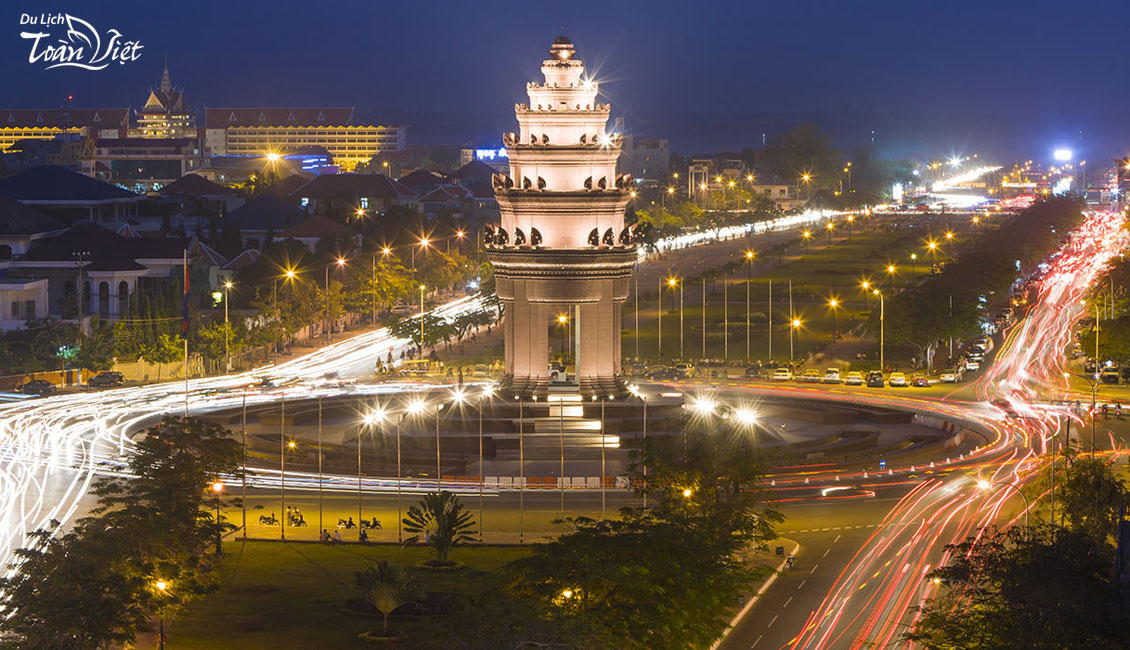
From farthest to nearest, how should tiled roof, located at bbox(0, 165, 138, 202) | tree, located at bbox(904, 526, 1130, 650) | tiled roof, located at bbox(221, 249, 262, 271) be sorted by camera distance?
tiled roof, located at bbox(0, 165, 138, 202), tiled roof, located at bbox(221, 249, 262, 271), tree, located at bbox(904, 526, 1130, 650)

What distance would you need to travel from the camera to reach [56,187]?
552 ft

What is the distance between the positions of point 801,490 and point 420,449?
16.0m

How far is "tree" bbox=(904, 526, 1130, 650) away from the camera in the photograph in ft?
134

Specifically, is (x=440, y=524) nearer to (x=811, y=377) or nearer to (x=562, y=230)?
(x=562, y=230)

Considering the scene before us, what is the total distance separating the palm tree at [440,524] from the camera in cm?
6034

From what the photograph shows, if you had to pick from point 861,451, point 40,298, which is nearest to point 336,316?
point 40,298

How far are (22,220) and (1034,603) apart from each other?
108146mm

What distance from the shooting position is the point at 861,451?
81000mm

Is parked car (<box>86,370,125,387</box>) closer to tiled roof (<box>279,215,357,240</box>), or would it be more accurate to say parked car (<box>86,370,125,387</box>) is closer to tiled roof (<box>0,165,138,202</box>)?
tiled roof (<box>279,215,357,240</box>)

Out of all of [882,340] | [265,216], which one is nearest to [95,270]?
[882,340]

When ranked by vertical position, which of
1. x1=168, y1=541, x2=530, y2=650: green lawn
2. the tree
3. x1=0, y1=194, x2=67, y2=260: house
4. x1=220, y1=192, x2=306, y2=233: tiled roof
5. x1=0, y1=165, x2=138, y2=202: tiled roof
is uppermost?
x1=0, y1=165, x2=138, y2=202: tiled roof

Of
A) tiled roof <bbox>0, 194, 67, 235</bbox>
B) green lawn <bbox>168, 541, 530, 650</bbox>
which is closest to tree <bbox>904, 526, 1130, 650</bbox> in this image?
green lawn <bbox>168, 541, 530, 650</bbox>

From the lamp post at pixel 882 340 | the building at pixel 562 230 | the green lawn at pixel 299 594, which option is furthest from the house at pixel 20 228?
the green lawn at pixel 299 594

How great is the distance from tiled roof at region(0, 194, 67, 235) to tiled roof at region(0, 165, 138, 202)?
21.4 m
